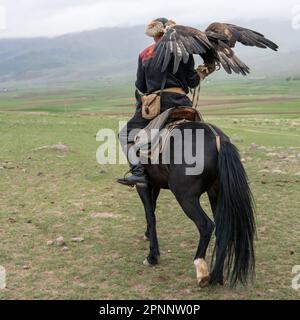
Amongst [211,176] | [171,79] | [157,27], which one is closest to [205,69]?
[171,79]

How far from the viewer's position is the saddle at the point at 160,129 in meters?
6.34

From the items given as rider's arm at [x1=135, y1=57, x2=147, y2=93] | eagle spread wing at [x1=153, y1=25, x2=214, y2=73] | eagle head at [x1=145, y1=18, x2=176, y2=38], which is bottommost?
rider's arm at [x1=135, y1=57, x2=147, y2=93]

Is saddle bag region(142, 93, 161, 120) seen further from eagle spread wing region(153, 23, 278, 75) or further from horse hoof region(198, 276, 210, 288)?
horse hoof region(198, 276, 210, 288)

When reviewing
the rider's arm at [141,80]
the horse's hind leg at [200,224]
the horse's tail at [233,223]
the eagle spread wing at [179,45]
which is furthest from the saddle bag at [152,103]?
the horse's hind leg at [200,224]

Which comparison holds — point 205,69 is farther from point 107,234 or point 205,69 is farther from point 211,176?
point 107,234

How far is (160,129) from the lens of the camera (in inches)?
255

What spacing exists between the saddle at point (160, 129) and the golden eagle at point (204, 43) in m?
0.68

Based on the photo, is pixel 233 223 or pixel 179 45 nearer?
pixel 179 45

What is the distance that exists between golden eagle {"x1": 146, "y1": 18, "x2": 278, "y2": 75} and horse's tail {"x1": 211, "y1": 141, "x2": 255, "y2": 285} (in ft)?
3.93

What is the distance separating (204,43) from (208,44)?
0.24 feet

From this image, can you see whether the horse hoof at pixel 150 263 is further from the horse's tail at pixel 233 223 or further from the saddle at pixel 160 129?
the saddle at pixel 160 129

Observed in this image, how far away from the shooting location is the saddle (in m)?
6.34

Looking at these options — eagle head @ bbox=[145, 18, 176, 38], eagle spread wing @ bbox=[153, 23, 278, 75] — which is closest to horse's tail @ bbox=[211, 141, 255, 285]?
eagle spread wing @ bbox=[153, 23, 278, 75]
